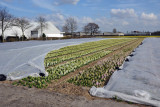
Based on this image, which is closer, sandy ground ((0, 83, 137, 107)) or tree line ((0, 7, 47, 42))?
sandy ground ((0, 83, 137, 107))

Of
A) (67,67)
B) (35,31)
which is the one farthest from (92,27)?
(67,67)

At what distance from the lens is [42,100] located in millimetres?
3686

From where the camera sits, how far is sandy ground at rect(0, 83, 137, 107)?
11.3ft

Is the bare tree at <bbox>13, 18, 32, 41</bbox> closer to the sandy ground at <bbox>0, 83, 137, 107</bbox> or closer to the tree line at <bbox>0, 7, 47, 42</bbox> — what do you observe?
the tree line at <bbox>0, 7, 47, 42</bbox>

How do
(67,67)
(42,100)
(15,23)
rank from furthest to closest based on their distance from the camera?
(15,23) → (67,67) → (42,100)

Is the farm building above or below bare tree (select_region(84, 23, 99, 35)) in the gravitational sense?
below

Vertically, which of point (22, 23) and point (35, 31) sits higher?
point (22, 23)

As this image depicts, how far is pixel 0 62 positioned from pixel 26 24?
42.2m

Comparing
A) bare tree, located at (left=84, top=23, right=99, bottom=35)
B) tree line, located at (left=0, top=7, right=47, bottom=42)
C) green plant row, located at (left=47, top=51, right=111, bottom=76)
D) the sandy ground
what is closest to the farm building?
tree line, located at (left=0, top=7, right=47, bottom=42)

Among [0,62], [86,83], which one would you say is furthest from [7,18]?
[86,83]

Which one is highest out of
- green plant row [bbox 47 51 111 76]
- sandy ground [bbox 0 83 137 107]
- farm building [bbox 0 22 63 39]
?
farm building [bbox 0 22 63 39]

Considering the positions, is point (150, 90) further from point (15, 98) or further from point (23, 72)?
point (23, 72)

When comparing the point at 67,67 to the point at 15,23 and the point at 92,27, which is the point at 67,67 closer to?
the point at 15,23

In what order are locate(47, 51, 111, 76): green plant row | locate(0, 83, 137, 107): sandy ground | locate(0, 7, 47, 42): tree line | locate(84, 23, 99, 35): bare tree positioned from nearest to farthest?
locate(0, 83, 137, 107): sandy ground
locate(47, 51, 111, 76): green plant row
locate(0, 7, 47, 42): tree line
locate(84, 23, 99, 35): bare tree
